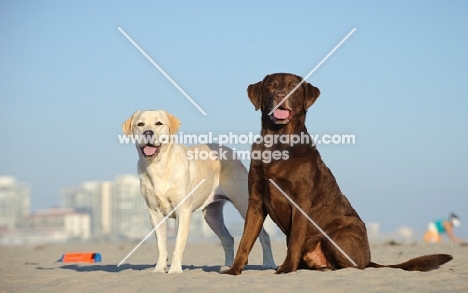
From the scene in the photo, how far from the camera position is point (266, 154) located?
8.57 metres

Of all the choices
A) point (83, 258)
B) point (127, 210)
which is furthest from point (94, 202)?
point (83, 258)

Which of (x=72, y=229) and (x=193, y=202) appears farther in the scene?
(x=72, y=229)

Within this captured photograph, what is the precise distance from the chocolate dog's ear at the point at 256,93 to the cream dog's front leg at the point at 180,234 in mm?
1557

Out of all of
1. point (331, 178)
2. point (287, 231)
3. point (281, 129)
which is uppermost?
point (281, 129)

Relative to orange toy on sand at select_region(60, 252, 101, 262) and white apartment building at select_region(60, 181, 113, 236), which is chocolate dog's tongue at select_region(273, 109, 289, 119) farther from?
white apartment building at select_region(60, 181, 113, 236)

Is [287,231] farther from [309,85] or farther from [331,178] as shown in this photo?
[309,85]

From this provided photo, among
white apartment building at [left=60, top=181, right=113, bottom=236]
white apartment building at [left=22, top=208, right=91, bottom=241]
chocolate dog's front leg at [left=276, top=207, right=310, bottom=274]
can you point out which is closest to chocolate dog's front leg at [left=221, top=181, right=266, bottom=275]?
chocolate dog's front leg at [left=276, top=207, right=310, bottom=274]

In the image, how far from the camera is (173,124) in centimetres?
960

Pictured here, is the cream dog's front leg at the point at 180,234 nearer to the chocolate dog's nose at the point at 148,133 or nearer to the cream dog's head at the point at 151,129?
the cream dog's head at the point at 151,129

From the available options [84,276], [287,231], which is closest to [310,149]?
[287,231]

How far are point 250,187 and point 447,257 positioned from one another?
2373 mm

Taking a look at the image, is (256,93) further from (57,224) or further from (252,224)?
(57,224)

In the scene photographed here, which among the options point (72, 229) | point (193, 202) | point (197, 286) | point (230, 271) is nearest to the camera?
point (197, 286)

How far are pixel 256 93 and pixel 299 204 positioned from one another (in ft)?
4.89
